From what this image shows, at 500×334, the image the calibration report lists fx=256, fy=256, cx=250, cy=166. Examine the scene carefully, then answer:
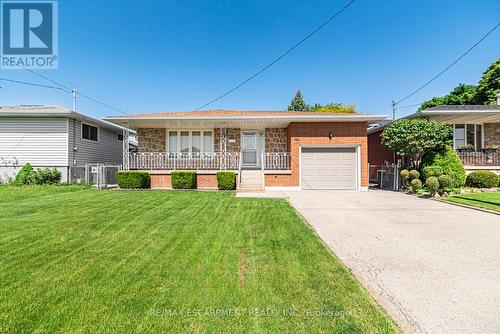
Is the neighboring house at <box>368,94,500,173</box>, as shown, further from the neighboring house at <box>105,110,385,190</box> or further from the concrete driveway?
the concrete driveway

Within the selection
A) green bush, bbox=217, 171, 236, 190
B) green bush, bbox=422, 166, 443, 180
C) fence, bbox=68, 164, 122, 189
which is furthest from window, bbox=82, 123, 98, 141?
green bush, bbox=422, 166, 443, 180

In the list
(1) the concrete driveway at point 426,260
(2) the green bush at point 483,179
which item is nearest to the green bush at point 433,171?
(2) the green bush at point 483,179

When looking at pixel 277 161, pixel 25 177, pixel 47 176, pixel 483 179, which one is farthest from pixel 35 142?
pixel 483 179

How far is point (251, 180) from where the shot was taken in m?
A: 12.7

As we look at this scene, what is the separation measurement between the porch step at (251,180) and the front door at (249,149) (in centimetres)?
135

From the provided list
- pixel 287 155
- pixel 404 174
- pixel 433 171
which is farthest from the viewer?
pixel 287 155

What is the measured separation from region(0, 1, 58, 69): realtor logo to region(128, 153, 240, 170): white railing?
5.75m

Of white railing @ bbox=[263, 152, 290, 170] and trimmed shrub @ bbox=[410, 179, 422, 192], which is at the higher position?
white railing @ bbox=[263, 152, 290, 170]

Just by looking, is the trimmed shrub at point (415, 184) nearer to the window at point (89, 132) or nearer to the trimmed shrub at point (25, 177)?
the window at point (89, 132)

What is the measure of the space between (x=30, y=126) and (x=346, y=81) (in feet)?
70.2

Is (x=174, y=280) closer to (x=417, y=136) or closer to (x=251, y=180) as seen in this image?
(x=251, y=180)

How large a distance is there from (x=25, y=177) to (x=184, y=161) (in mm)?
7704

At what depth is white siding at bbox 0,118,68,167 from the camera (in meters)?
13.6

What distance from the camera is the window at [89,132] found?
590 inches
